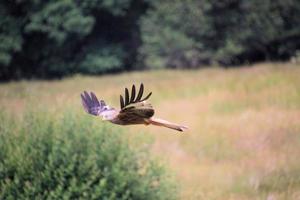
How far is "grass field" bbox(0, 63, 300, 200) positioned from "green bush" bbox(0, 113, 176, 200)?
34cm

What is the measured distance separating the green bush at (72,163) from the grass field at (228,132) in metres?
0.34

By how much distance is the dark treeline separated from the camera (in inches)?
845

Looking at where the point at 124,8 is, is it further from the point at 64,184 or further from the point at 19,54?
the point at 64,184

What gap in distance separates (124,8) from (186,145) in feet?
48.6

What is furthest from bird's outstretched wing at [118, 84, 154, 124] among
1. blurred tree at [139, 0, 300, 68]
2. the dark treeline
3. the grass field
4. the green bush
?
blurred tree at [139, 0, 300, 68]

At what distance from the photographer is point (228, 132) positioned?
31.2ft

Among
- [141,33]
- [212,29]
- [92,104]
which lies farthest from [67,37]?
[92,104]

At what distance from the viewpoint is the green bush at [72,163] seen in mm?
5152

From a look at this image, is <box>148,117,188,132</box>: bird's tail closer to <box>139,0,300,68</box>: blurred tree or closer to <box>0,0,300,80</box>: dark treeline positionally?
<box>0,0,300,80</box>: dark treeline

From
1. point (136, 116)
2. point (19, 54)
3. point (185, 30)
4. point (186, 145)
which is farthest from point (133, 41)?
point (136, 116)

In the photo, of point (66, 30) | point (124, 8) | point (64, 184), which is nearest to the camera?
point (64, 184)

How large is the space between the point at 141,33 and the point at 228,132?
45.6 feet

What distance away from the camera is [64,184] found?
5.24 m

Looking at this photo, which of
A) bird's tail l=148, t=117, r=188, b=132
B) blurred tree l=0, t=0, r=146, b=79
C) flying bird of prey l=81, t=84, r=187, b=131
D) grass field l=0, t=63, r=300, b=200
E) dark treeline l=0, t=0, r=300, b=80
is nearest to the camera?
bird's tail l=148, t=117, r=188, b=132
